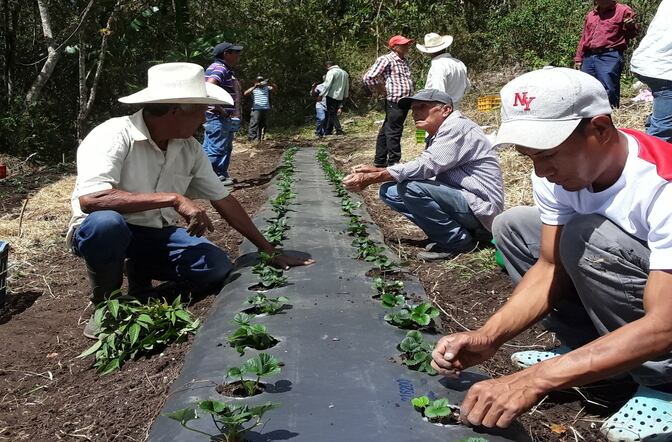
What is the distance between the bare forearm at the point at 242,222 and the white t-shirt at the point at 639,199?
178 centimetres

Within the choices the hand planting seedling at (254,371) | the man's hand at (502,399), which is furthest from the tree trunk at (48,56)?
the man's hand at (502,399)

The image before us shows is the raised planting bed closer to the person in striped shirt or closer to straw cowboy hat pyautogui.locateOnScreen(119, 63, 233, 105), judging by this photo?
straw cowboy hat pyautogui.locateOnScreen(119, 63, 233, 105)

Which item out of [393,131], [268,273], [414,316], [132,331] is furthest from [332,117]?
[414,316]

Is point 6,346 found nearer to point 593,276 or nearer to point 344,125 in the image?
point 593,276

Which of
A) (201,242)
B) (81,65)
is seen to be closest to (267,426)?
(201,242)

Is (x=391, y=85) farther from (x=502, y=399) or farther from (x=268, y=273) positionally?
(x=502, y=399)

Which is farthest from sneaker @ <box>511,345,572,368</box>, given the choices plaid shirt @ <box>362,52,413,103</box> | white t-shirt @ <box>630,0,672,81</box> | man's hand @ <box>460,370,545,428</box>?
plaid shirt @ <box>362,52,413,103</box>

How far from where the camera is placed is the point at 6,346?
10.6 feet

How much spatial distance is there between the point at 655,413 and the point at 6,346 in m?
2.81

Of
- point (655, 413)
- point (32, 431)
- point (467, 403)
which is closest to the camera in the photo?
point (467, 403)

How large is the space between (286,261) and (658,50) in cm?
259

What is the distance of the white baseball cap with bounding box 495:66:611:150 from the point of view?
1.80 meters

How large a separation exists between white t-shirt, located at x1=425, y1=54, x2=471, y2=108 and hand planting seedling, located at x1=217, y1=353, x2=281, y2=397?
5227mm

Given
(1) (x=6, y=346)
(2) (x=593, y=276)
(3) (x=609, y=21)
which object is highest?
(3) (x=609, y=21)
